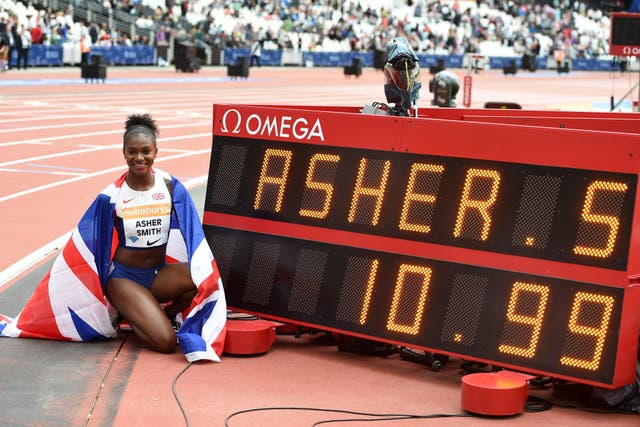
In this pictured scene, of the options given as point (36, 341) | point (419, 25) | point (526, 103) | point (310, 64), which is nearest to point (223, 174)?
point (36, 341)

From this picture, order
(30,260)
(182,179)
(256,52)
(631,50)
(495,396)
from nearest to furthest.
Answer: (495,396)
(30,260)
(182,179)
(631,50)
(256,52)

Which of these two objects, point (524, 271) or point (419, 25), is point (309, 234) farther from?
point (419, 25)

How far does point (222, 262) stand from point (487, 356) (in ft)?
7.25

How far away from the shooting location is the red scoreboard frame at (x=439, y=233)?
6.68m

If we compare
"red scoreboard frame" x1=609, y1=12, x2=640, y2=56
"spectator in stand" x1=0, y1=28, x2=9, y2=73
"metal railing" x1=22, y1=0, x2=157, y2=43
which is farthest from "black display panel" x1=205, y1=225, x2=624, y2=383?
"metal railing" x1=22, y1=0, x2=157, y2=43

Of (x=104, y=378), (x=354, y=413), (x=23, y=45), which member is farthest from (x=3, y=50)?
(x=354, y=413)

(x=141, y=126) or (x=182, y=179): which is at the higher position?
(x=141, y=126)

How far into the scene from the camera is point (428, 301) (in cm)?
728

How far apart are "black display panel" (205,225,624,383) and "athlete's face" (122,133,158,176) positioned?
0.75m

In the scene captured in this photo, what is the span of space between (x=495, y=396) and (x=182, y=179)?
37.5ft

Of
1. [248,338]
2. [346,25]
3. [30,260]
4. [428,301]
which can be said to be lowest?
[30,260]

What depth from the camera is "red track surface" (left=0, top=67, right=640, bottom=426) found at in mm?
6742

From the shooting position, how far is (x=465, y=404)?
674 cm

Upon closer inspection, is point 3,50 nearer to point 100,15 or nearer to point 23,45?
point 23,45
